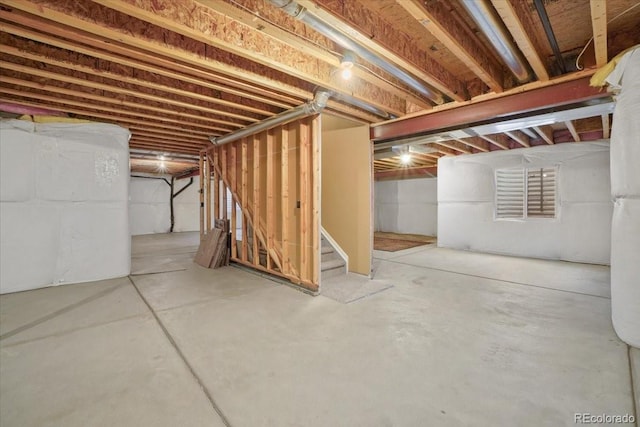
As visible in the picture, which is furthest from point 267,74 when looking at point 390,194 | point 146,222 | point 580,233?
point 146,222

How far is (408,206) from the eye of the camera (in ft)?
31.3

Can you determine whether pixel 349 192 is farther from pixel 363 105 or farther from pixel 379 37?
pixel 379 37

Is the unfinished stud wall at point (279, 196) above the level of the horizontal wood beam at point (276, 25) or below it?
below

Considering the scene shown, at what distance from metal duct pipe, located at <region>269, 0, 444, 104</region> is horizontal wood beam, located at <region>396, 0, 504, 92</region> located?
0.45 m

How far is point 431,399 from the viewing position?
1.54 m

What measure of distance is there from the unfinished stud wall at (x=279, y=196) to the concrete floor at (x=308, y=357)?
1.72ft

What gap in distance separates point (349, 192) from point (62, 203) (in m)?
4.02

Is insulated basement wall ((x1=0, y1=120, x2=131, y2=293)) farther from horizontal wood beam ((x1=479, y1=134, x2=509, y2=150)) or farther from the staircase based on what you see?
horizontal wood beam ((x1=479, y1=134, x2=509, y2=150))

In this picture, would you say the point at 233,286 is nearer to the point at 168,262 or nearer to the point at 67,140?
the point at 168,262

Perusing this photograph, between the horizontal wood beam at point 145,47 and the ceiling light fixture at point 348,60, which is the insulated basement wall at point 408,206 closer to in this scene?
the horizontal wood beam at point 145,47

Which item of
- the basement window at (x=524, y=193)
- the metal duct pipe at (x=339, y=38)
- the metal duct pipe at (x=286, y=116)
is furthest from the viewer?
the basement window at (x=524, y=193)

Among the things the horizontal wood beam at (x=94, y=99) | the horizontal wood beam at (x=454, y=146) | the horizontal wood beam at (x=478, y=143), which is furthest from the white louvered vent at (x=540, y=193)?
the horizontal wood beam at (x=94, y=99)

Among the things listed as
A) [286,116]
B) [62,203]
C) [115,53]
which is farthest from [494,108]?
[62,203]

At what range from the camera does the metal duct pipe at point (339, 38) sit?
5.26ft
